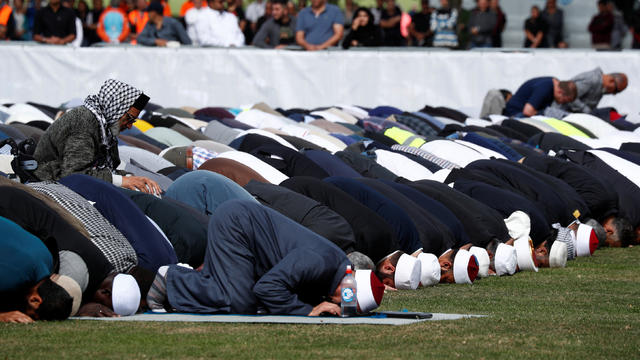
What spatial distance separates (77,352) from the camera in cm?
582

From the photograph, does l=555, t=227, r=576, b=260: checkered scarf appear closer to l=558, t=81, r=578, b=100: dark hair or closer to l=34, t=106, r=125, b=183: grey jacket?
l=34, t=106, r=125, b=183: grey jacket

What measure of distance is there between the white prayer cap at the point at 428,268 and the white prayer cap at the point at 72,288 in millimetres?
2966

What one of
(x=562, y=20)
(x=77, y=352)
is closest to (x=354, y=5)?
(x=562, y=20)

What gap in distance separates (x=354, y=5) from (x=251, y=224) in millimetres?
16406

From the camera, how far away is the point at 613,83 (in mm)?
17359

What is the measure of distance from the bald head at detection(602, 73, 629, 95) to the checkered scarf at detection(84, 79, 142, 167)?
10146 mm

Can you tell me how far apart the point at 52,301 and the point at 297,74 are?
516 inches

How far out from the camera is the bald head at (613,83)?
57.0 feet

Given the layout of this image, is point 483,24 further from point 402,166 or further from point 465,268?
point 465,268

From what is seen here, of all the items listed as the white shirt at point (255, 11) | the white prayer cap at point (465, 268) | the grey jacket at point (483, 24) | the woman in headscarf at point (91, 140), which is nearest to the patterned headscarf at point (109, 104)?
the woman in headscarf at point (91, 140)

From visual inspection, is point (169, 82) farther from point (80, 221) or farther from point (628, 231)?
point (80, 221)

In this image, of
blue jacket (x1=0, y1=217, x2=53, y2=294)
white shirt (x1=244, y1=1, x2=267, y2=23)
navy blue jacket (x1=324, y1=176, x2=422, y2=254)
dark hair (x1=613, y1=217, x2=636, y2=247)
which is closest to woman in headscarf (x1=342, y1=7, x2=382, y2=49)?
white shirt (x1=244, y1=1, x2=267, y2=23)

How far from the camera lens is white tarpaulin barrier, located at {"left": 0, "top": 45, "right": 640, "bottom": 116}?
62.6ft

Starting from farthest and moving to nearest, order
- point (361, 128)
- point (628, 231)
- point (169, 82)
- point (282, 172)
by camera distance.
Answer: point (169, 82) → point (361, 128) → point (628, 231) → point (282, 172)
